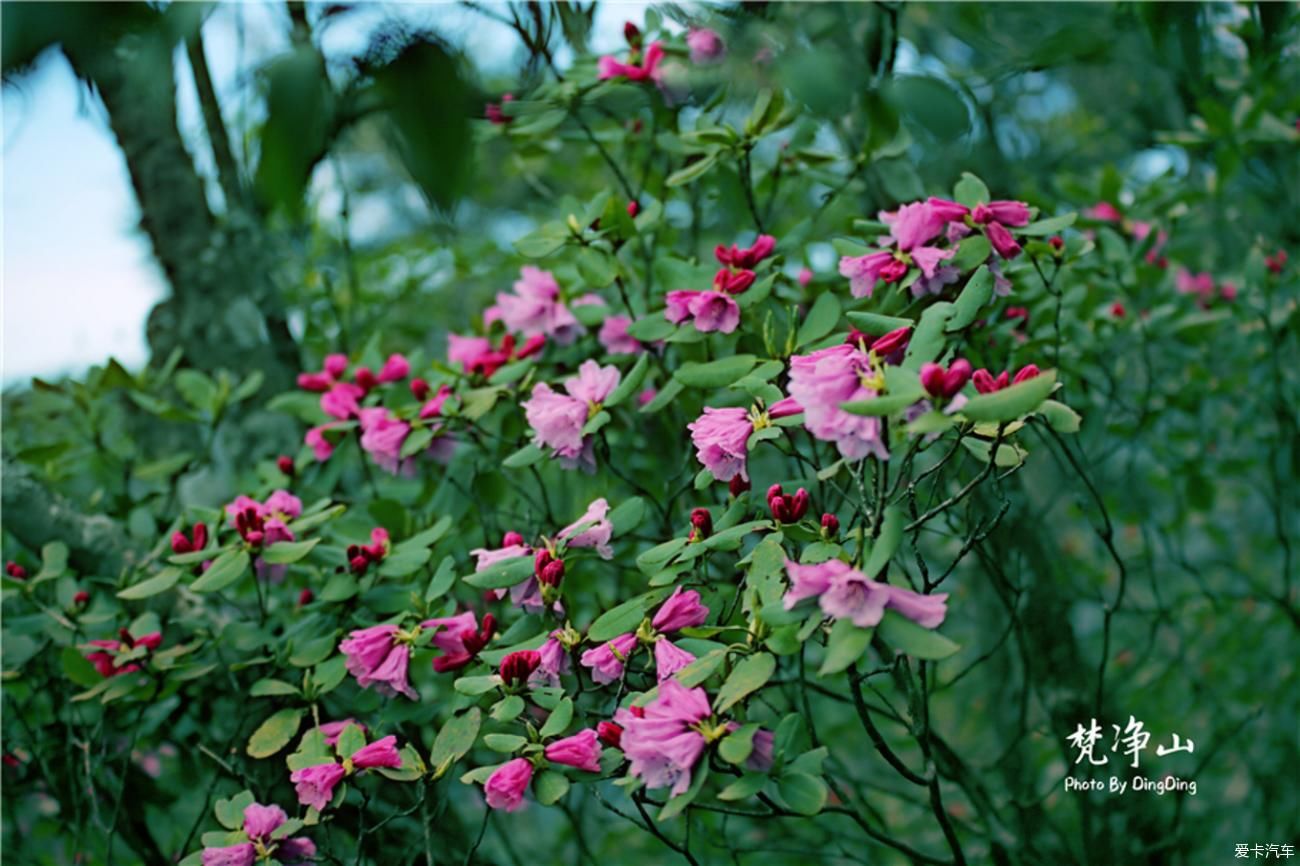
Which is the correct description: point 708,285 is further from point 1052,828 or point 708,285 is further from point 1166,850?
point 1166,850

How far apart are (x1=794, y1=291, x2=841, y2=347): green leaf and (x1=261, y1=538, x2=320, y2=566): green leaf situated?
621 mm

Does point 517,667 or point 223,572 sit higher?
point 223,572

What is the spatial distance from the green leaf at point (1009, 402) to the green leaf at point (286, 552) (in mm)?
800

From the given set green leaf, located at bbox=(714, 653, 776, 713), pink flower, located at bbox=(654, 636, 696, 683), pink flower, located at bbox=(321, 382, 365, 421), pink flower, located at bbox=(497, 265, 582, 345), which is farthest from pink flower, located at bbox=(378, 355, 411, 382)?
green leaf, located at bbox=(714, 653, 776, 713)

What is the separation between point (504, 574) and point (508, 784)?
0.22 meters

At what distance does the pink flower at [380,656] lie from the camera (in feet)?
3.82

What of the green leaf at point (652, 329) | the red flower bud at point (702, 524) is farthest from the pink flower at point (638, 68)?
the red flower bud at point (702, 524)

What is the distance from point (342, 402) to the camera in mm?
1552

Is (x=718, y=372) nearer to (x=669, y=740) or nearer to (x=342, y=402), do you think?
(x=669, y=740)

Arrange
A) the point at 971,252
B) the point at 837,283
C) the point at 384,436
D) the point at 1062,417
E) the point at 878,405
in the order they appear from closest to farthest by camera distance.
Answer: the point at 878,405 → the point at 1062,417 → the point at 971,252 → the point at 384,436 → the point at 837,283

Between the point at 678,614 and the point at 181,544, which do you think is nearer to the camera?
the point at 678,614

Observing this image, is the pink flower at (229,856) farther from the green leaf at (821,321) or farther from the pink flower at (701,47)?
the pink flower at (701,47)

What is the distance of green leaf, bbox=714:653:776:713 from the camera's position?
857mm

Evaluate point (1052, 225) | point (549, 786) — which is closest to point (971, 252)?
point (1052, 225)
